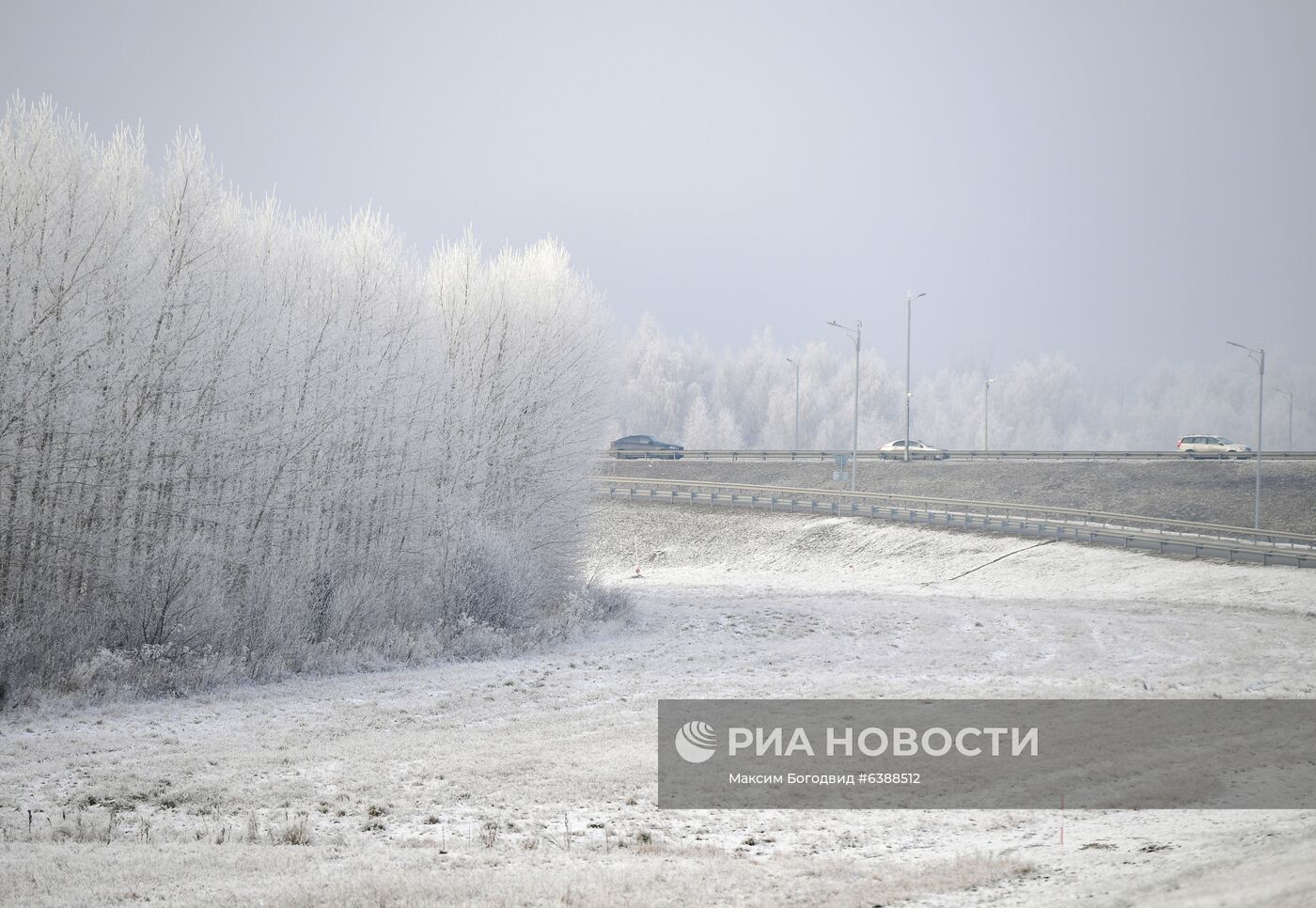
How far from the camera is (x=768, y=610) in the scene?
98.7ft

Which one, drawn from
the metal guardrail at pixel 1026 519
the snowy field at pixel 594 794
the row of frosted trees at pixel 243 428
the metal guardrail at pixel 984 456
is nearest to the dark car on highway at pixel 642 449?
the metal guardrail at pixel 984 456

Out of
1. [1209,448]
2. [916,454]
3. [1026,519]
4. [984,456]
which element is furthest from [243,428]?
[1209,448]

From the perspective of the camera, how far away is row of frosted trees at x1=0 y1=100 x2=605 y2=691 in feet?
60.7

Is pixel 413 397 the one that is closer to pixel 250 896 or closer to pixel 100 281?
pixel 100 281

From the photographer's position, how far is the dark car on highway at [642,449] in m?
71.4

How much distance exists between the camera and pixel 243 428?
72.3 ft

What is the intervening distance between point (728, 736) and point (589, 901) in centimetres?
710

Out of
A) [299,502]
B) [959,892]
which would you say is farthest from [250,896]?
[299,502]

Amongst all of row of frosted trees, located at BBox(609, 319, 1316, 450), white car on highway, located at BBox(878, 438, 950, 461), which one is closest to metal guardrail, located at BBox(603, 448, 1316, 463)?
white car on highway, located at BBox(878, 438, 950, 461)

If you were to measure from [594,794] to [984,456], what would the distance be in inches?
2183

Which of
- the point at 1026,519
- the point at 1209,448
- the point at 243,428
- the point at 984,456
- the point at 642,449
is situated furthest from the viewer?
the point at 642,449

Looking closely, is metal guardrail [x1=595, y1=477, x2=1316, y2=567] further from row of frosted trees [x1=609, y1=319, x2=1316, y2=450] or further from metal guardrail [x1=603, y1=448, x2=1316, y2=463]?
row of frosted trees [x1=609, y1=319, x2=1316, y2=450]

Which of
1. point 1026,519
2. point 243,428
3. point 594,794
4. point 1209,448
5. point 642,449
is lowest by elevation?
point 594,794

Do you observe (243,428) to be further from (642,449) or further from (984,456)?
(642,449)
